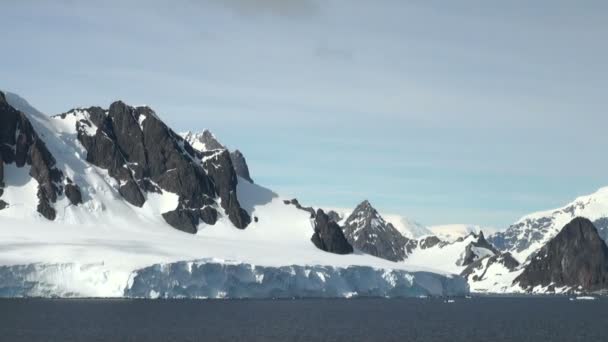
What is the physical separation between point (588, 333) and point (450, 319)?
30.2 m

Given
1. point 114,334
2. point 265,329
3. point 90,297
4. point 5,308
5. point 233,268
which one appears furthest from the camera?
point 233,268

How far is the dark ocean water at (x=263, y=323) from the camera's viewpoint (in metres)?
112

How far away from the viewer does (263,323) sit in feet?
434

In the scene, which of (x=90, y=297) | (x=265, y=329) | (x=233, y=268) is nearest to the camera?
(x=265, y=329)

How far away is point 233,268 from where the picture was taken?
19425 cm

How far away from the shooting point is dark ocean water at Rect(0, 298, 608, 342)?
112125 millimetres

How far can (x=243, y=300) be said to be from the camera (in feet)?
650

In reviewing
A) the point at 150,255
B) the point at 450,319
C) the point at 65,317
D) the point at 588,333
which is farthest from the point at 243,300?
the point at 588,333

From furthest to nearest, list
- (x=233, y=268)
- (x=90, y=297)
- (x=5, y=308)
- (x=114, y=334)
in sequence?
(x=233, y=268) < (x=90, y=297) < (x=5, y=308) < (x=114, y=334)

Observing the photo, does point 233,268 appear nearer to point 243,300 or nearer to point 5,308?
point 243,300

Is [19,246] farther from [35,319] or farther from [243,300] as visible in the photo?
[35,319]

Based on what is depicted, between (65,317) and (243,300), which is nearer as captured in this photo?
(65,317)

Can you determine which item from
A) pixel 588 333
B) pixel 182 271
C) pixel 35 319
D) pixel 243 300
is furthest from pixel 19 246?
pixel 588 333

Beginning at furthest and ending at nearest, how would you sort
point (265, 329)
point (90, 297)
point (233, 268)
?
point (233, 268) → point (90, 297) → point (265, 329)
